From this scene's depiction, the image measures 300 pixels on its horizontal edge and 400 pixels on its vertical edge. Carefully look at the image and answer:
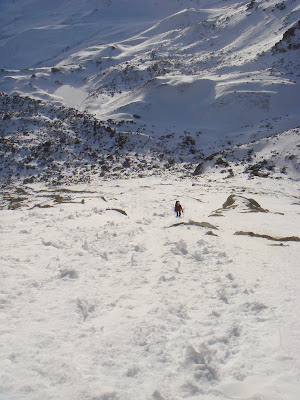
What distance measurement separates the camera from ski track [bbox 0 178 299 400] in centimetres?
402

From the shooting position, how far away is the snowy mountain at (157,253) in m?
4.23

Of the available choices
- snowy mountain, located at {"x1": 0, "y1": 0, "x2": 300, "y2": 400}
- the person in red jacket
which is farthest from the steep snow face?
the person in red jacket

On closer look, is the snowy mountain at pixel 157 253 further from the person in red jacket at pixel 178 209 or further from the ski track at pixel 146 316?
the person in red jacket at pixel 178 209

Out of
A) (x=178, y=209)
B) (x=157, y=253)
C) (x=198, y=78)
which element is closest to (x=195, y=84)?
(x=198, y=78)

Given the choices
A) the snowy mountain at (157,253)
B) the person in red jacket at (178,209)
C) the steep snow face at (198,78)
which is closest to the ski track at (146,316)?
the snowy mountain at (157,253)

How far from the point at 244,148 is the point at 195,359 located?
35.0 metres

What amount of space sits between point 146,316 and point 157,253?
11.3 ft

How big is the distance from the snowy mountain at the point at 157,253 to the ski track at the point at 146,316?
25 millimetres

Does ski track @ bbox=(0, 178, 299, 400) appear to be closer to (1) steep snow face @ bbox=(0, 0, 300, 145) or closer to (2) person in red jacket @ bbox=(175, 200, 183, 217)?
(2) person in red jacket @ bbox=(175, 200, 183, 217)

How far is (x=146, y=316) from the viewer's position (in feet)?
18.3

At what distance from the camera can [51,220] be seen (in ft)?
41.6

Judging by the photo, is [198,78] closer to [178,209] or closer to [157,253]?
[178,209]

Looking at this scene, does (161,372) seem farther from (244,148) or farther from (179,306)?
(244,148)

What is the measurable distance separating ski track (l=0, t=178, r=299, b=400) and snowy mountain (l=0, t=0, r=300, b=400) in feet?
0.08
